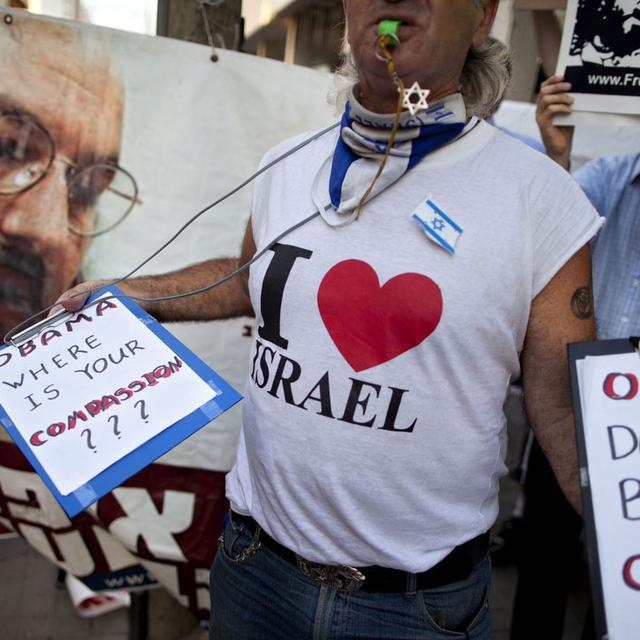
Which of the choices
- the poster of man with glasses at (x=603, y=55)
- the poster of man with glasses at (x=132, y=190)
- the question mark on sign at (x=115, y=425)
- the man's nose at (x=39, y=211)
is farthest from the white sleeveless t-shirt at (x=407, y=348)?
the man's nose at (x=39, y=211)

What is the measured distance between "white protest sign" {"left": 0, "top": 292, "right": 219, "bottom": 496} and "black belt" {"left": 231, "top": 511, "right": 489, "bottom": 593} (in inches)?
15.0

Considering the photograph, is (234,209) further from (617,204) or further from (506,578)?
(506,578)

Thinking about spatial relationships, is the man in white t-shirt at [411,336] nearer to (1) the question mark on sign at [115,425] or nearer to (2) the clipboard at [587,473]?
(2) the clipboard at [587,473]

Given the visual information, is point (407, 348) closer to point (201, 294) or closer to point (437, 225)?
point (437, 225)

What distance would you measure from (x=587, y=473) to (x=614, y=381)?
14 centimetres

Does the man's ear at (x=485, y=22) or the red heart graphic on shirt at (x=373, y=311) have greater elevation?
the man's ear at (x=485, y=22)

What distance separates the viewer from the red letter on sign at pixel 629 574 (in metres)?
0.92

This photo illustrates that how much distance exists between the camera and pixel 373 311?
1145 millimetres

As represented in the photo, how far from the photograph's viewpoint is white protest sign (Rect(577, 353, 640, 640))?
92cm

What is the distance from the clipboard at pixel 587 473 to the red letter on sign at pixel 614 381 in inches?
1.3

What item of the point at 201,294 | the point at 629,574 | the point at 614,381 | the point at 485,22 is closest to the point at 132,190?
the point at 201,294

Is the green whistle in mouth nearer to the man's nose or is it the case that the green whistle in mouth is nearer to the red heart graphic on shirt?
the red heart graphic on shirt

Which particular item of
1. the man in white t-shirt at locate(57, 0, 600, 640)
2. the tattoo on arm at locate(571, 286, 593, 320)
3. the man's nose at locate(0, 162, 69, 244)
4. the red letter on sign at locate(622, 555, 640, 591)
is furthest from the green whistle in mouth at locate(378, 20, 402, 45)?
the man's nose at locate(0, 162, 69, 244)

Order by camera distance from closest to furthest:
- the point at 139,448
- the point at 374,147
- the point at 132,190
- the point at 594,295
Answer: the point at 139,448 < the point at 374,147 < the point at 594,295 < the point at 132,190
